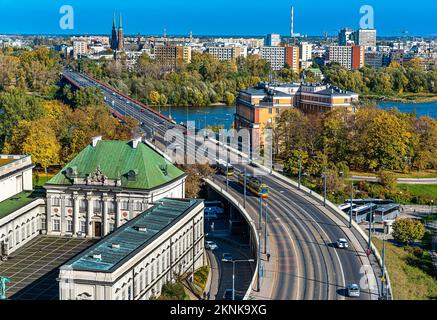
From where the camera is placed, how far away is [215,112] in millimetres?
101625

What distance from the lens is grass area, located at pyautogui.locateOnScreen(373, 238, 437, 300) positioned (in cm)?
2906

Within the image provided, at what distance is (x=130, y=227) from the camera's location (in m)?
28.0

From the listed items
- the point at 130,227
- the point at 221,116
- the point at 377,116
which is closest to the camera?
the point at 130,227

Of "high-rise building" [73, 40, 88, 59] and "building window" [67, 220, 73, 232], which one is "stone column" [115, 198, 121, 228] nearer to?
"building window" [67, 220, 73, 232]

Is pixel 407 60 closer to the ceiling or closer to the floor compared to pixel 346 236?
closer to the ceiling

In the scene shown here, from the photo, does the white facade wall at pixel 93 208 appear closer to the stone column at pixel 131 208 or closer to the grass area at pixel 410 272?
the stone column at pixel 131 208

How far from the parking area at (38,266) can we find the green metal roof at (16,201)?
184cm

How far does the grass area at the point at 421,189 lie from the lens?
4872 cm

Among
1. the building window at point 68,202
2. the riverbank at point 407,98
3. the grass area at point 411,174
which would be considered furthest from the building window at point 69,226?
the riverbank at point 407,98
